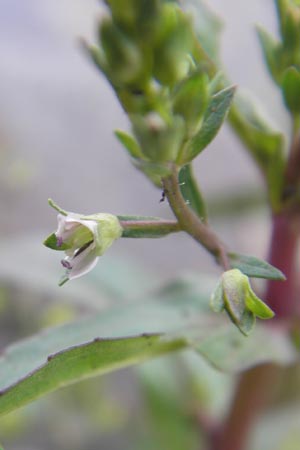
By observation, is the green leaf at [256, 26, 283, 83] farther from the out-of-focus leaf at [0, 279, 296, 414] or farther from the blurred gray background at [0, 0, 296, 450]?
Answer: the blurred gray background at [0, 0, 296, 450]

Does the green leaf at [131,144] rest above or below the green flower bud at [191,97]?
below

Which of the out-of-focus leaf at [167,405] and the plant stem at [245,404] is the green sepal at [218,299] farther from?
the out-of-focus leaf at [167,405]

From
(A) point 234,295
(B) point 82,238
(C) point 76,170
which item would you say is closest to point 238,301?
(A) point 234,295

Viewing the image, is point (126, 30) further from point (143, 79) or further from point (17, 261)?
point (17, 261)

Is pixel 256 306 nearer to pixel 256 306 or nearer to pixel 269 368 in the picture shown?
pixel 256 306

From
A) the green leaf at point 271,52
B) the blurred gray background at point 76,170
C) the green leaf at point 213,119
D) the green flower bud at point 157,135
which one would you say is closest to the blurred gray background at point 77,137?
the blurred gray background at point 76,170
